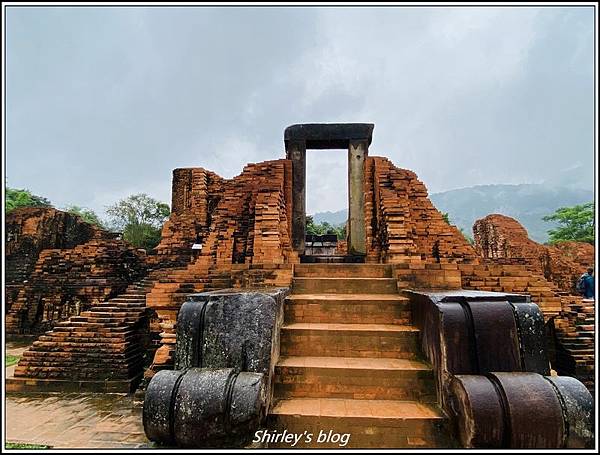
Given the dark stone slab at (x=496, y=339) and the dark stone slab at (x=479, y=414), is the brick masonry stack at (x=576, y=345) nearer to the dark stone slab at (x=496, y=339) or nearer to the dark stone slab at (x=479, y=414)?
the dark stone slab at (x=496, y=339)

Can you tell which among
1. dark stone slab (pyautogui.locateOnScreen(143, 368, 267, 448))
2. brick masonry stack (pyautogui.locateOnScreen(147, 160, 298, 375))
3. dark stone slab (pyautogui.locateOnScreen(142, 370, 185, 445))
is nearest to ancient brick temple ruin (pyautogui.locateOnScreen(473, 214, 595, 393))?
brick masonry stack (pyautogui.locateOnScreen(147, 160, 298, 375))

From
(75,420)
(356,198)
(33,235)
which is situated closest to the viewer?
(75,420)

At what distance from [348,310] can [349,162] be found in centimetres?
419

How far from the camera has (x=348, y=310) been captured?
364 cm

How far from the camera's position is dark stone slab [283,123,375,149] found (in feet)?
23.4

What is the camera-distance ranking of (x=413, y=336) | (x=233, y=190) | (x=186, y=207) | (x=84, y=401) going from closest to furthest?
(x=413, y=336)
(x=84, y=401)
(x=233, y=190)
(x=186, y=207)

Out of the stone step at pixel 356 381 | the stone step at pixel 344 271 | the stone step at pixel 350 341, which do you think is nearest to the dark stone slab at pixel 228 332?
the stone step at pixel 356 381

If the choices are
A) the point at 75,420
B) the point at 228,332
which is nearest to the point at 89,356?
the point at 75,420

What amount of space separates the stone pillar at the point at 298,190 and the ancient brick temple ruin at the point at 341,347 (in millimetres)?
1116

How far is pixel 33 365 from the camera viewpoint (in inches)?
193

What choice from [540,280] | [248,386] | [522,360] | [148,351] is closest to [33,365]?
[148,351]

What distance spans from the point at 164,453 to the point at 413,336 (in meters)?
2.22

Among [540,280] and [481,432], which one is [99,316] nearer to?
[481,432]

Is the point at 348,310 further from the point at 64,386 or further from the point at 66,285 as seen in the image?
the point at 66,285
